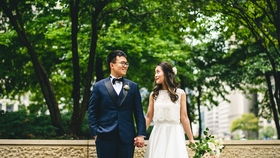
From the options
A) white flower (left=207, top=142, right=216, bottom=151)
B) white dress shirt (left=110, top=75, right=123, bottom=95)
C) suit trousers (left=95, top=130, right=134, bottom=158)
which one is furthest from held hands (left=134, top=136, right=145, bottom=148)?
white flower (left=207, top=142, right=216, bottom=151)

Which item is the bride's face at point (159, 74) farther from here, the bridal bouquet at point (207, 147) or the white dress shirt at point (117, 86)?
the bridal bouquet at point (207, 147)

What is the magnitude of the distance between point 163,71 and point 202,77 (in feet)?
54.4

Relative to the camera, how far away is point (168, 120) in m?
6.42

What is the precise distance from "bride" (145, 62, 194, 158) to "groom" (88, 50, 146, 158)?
0.71m

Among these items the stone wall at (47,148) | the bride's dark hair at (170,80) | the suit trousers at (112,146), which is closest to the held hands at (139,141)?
the suit trousers at (112,146)

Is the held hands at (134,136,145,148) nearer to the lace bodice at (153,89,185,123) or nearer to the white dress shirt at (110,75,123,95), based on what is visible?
the white dress shirt at (110,75,123,95)

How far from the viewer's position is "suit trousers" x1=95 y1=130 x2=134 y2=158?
5.59m

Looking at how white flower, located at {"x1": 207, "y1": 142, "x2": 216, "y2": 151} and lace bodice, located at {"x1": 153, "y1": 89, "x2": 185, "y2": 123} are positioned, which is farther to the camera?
white flower, located at {"x1": 207, "y1": 142, "x2": 216, "y2": 151}

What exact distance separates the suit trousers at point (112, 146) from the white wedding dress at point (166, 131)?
0.87m

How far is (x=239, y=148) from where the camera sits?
9.25 metres

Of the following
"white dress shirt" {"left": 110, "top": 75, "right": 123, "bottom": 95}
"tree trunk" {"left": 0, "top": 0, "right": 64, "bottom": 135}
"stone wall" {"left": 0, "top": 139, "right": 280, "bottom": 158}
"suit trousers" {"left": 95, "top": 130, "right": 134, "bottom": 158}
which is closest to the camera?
"suit trousers" {"left": 95, "top": 130, "right": 134, "bottom": 158}

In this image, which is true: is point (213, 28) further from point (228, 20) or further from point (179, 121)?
point (179, 121)

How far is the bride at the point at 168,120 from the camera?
635 centimetres

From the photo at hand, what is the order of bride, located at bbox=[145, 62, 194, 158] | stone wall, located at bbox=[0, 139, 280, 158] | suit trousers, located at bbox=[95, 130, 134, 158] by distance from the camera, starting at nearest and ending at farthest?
suit trousers, located at bbox=[95, 130, 134, 158], bride, located at bbox=[145, 62, 194, 158], stone wall, located at bbox=[0, 139, 280, 158]
